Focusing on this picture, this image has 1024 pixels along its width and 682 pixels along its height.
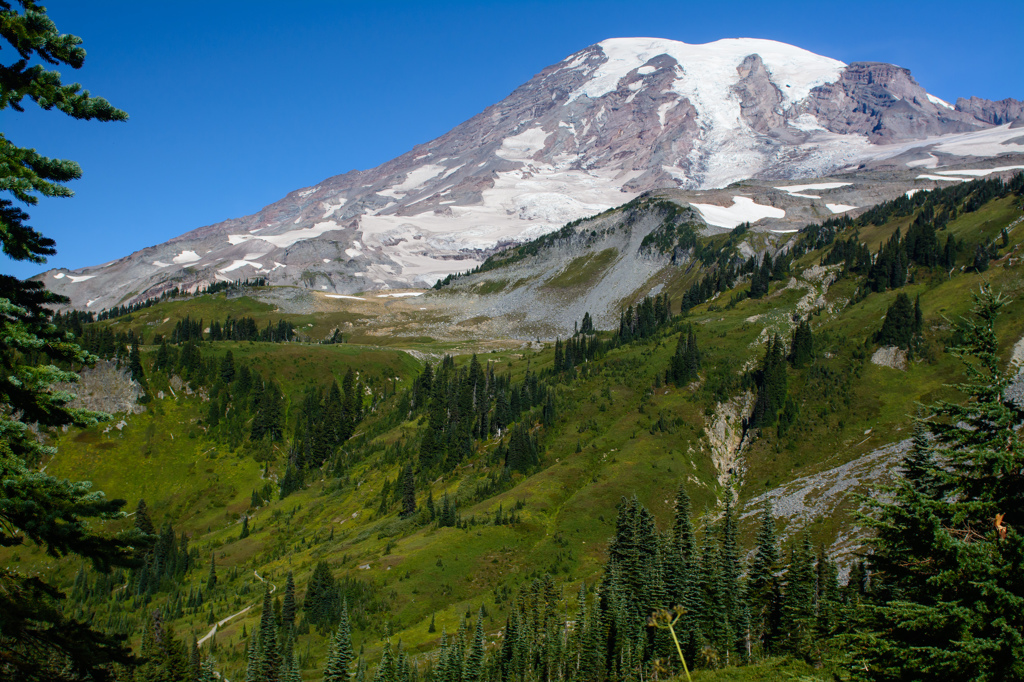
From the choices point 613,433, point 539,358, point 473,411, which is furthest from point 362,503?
point 539,358

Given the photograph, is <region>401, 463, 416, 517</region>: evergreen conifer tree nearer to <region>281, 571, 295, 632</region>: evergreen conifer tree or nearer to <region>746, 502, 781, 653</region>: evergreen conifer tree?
<region>281, 571, 295, 632</region>: evergreen conifer tree

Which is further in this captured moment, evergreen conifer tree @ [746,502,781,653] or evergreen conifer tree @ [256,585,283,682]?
evergreen conifer tree @ [256,585,283,682]

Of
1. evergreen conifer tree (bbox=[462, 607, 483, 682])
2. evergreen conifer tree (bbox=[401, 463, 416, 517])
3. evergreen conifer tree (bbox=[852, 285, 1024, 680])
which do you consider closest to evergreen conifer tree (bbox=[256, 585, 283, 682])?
evergreen conifer tree (bbox=[462, 607, 483, 682])

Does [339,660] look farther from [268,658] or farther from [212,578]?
[212,578]

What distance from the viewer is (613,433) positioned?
124125mm

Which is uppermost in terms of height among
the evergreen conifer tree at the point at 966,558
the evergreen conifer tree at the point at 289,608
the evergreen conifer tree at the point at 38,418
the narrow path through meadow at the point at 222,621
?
the evergreen conifer tree at the point at 38,418

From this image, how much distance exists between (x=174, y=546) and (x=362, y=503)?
1519 inches

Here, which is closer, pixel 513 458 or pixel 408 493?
pixel 408 493

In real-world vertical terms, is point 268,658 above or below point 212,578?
above

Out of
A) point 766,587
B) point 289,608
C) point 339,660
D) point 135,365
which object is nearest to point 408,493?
point 289,608

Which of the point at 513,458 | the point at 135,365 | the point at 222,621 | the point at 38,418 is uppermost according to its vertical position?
the point at 135,365

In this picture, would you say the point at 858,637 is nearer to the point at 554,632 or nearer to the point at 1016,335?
the point at 554,632

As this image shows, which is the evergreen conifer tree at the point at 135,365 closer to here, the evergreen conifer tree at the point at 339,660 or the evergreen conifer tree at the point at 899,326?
the evergreen conifer tree at the point at 339,660

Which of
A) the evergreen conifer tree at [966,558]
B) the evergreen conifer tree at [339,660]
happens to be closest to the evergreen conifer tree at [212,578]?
the evergreen conifer tree at [339,660]
